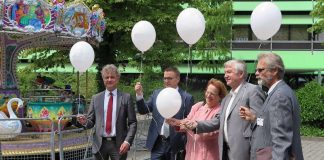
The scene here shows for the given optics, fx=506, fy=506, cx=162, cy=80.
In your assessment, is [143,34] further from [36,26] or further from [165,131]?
[36,26]

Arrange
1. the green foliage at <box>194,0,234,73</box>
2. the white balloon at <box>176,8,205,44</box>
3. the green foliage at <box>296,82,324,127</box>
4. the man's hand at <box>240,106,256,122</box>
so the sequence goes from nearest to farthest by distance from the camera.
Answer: the man's hand at <box>240,106,256,122</box>, the white balloon at <box>176,8,205,44</box>, the green foliage at <box>296,82,324,127</box>, the green foliage at <box>194,0,234,73</box>

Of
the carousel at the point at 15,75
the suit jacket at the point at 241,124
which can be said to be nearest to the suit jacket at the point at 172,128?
the suit jacket at the point at 241,124

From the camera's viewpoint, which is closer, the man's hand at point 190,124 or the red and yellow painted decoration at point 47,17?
the man's hand at point 190,124

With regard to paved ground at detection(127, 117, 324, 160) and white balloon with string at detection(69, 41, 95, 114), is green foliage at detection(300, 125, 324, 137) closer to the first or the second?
paved ground at detection(127, 117, 324, 160)

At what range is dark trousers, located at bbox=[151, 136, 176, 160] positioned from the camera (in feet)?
22.2

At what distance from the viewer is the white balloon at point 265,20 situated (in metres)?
6.86

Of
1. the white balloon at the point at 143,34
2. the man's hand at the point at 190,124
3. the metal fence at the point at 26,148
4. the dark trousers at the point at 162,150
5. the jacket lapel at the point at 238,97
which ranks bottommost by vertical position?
the metal fence at the point at 26,148

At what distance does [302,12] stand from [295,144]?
38.9 meters

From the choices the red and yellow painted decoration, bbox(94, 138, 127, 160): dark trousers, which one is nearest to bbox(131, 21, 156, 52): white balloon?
bbox(94, 138, 127, 160): dark trousers

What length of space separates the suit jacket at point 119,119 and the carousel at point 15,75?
2.12m

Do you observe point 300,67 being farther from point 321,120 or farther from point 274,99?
point 274,99

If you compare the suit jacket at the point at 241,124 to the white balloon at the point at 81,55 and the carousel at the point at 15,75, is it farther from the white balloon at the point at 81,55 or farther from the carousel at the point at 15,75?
the carousel at the point at 15,75

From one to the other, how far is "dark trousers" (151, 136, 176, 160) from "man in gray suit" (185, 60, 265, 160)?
1032 millimetres

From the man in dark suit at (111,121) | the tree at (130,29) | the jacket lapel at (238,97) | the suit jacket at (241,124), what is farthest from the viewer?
the tree at (130,29)
